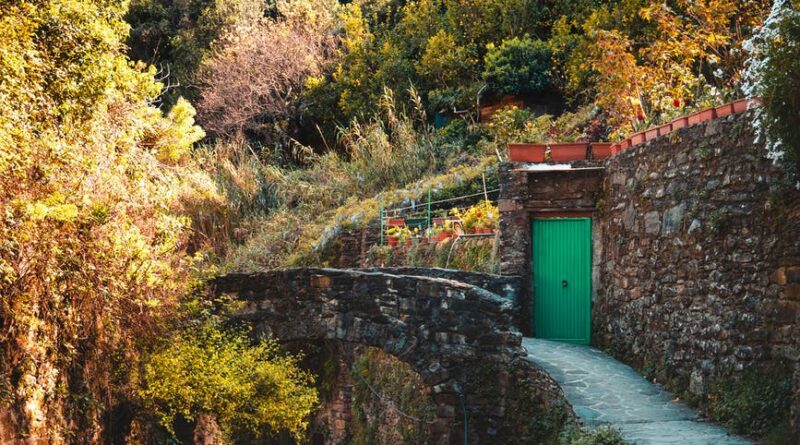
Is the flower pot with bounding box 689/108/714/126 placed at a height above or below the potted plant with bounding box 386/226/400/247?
above

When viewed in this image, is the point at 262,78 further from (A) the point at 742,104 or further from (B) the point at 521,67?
(A) the point at 742,104

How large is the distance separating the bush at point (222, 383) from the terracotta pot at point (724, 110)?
6148 millimetres

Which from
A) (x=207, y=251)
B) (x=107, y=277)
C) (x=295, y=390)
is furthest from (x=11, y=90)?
(x=207, y=251)

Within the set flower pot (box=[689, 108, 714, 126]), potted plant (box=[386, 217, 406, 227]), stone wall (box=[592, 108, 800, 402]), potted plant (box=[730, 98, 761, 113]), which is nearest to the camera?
stone wall (box=[592, 108, 800, 402])

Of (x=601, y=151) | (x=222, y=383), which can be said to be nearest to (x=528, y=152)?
(x=601, y=151)

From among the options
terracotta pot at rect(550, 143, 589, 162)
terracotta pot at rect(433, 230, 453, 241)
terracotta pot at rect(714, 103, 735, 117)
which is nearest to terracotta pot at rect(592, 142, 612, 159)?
terracotta pot at rect(550, 143, 589, 162)

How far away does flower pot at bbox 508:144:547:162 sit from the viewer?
12.5 m

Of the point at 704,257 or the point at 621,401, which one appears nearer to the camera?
the point at 704,257

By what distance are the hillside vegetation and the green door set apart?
184cm

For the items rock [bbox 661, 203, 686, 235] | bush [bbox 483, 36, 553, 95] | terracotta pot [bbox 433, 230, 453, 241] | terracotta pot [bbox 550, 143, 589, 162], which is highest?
bush [bbox 483, 36, 553, 95]

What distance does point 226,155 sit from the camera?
25.5 meters

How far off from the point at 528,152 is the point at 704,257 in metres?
4.07

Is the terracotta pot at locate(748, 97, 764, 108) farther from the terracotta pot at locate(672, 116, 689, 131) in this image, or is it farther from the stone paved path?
the stone paved path

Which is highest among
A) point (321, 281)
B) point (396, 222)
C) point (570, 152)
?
point (570, 152)
